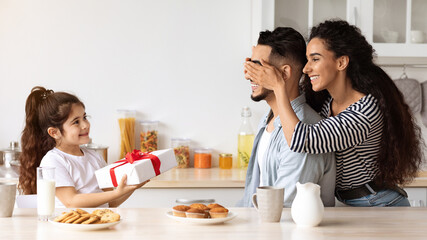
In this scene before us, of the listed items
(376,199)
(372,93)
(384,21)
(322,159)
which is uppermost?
(384,21)

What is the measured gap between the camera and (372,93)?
2.00 m

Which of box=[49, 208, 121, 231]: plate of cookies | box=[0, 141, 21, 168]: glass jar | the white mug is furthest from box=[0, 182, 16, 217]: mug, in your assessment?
the white mug

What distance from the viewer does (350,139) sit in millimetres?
1912

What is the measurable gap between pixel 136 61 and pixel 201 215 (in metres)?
2.00

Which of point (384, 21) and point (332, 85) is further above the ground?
point (384, 21)

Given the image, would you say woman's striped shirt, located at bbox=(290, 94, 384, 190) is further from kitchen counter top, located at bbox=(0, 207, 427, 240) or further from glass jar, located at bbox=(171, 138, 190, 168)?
glass jar, located at bbox=(171, 138, 190, 168)

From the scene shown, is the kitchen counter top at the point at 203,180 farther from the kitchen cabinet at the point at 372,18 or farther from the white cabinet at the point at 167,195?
the kitchen cabinet at the point at 372,18

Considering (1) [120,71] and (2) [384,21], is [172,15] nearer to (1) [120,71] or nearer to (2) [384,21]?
(1) [120,71]

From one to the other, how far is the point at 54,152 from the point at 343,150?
110 cm

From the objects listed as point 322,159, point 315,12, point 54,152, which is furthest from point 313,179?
point 315,12

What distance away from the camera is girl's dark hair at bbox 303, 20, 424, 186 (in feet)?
6.50

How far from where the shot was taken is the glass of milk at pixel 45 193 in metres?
1.68

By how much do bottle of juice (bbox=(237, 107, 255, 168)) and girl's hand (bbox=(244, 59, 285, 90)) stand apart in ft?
4.76

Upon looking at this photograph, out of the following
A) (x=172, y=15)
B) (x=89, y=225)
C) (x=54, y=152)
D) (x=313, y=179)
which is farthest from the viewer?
(x=172, y=15)
